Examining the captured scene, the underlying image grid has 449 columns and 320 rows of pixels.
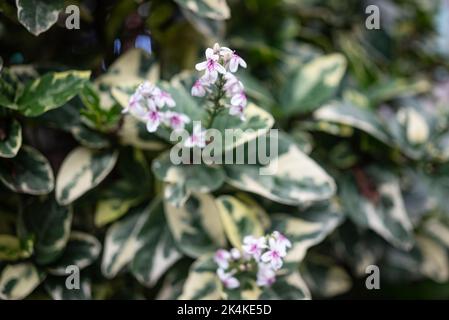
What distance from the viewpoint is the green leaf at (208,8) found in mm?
873

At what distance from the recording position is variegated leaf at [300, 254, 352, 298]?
3.48 feet

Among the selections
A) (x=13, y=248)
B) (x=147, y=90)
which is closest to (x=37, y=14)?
(x=147, y=90)

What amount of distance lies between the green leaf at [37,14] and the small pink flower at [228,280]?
0.42 meters

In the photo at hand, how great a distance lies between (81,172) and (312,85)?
439 millimetres

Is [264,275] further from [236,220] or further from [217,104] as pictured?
[217,104]

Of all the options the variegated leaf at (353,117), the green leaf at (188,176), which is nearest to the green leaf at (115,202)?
the green leaf at (188,176)

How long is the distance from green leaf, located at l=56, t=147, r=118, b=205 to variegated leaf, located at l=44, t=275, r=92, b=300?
124 millimetres

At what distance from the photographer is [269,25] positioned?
1.16 m

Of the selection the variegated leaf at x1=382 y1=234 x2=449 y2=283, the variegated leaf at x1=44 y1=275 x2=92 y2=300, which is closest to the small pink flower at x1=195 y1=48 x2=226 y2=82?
the variegated leaf at x1=44 y1=275 x2=92 y2=300

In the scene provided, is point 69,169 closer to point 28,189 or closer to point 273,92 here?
point 28,189

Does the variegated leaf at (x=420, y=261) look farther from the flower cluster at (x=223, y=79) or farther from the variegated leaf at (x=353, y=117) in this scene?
the flower cluster at (x=223, y=79)

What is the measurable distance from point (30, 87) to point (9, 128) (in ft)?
0.22
